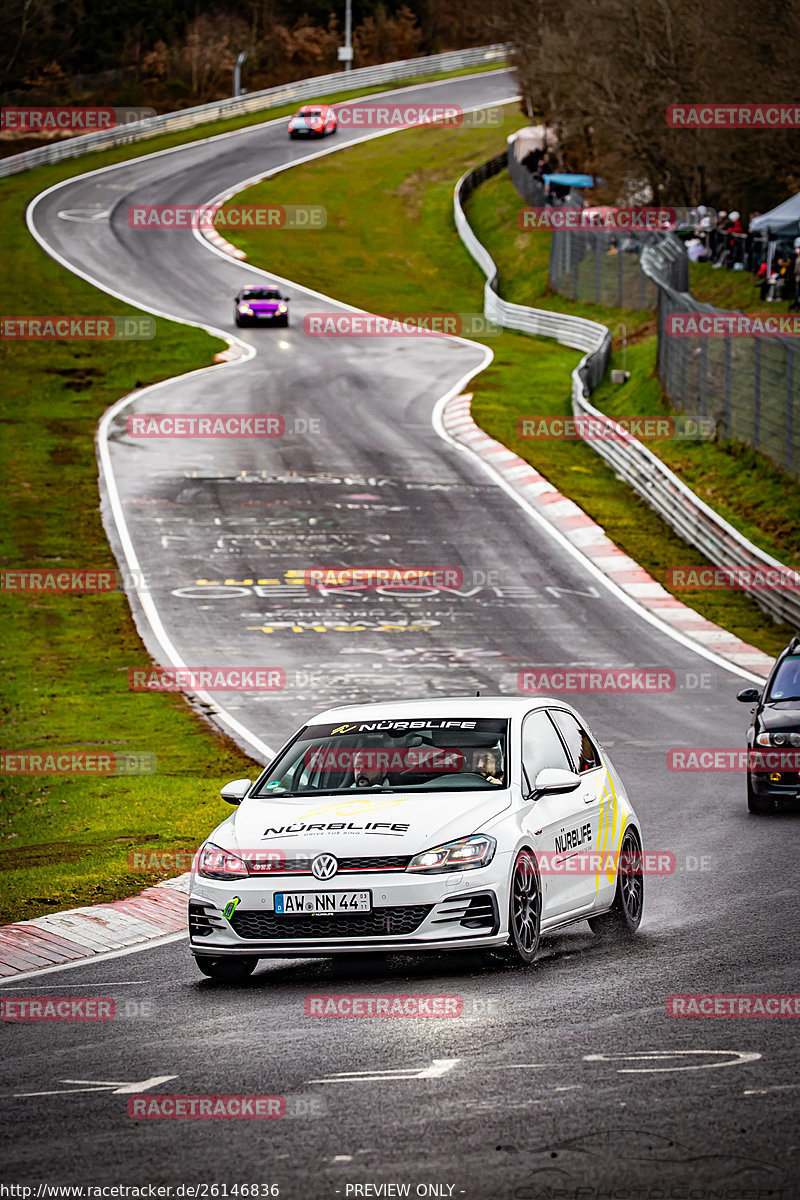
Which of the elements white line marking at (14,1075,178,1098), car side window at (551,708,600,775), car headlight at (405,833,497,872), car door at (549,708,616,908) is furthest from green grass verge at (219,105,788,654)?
white line marking at (14,1075,178,1098)

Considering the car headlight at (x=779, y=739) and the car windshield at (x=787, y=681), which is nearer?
the car headlight at (x=779, y=739)

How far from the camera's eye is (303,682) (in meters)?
24.1

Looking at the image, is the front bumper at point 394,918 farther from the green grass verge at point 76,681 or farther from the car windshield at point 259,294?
the car windshield at point 259,294

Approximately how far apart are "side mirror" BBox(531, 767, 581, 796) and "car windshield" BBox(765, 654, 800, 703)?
688 cm

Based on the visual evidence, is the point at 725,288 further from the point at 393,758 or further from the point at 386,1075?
the point at 386,1075

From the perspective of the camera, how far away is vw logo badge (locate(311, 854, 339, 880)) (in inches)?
350

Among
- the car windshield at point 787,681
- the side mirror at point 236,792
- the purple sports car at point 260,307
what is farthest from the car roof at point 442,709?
the purple sports car at point 260,307

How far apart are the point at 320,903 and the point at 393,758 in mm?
1382

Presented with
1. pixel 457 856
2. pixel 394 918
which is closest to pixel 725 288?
pixel 457 856

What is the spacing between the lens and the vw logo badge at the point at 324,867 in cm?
889

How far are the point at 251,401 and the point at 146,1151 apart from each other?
41.4 m

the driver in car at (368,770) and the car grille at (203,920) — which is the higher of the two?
the driver in car at (368,770)

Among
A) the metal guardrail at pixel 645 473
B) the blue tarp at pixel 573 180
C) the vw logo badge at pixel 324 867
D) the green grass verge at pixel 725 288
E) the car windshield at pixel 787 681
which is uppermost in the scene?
the vw logo badge at pixel 324 867

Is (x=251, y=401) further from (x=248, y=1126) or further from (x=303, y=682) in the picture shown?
(x=248, y=1126)
